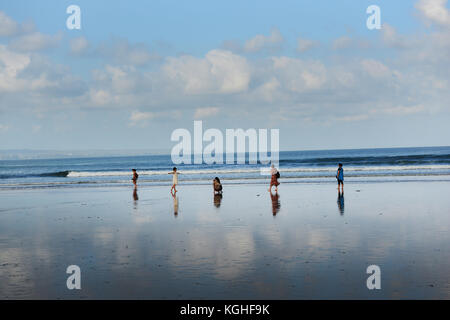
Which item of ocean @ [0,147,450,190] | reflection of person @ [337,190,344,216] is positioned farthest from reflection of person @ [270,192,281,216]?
ocean @ [0,147,450,190]

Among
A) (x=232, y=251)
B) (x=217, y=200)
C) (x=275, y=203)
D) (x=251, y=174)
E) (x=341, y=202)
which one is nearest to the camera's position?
(x=232, y=251)

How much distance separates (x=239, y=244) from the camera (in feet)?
40.4

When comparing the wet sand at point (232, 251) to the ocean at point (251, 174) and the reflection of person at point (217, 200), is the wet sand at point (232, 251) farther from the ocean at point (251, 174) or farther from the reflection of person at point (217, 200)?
the ocean at point (251, 174)

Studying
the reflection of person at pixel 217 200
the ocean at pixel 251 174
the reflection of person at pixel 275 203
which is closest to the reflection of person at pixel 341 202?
the reflection of person at pixel 275 203

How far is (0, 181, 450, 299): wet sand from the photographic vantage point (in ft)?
27.2

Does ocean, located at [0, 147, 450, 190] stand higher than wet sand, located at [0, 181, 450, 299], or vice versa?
ocean, located at [0, 147, 450, 190]

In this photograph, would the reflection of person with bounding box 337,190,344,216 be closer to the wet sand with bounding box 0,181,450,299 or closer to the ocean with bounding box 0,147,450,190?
the wet sand with bounding box 0,181,450,299

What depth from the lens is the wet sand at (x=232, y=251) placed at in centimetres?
830

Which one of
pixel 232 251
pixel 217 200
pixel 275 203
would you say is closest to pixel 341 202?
pixel 275 203

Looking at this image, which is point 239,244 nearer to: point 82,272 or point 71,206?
point 82,272

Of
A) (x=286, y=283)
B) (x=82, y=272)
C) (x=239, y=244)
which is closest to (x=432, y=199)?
(x=239, y=244)

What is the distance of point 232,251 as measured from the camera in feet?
37.5

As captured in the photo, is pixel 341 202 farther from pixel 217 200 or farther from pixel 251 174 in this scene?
pixel 251 174

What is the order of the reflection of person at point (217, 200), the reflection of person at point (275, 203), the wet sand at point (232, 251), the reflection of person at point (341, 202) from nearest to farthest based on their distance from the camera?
the wet sand at point (232, 251) < the reflection of person at point (341, 202) < the reflection of person at point (275, 203) < the reflection of person at point (217, 200)
